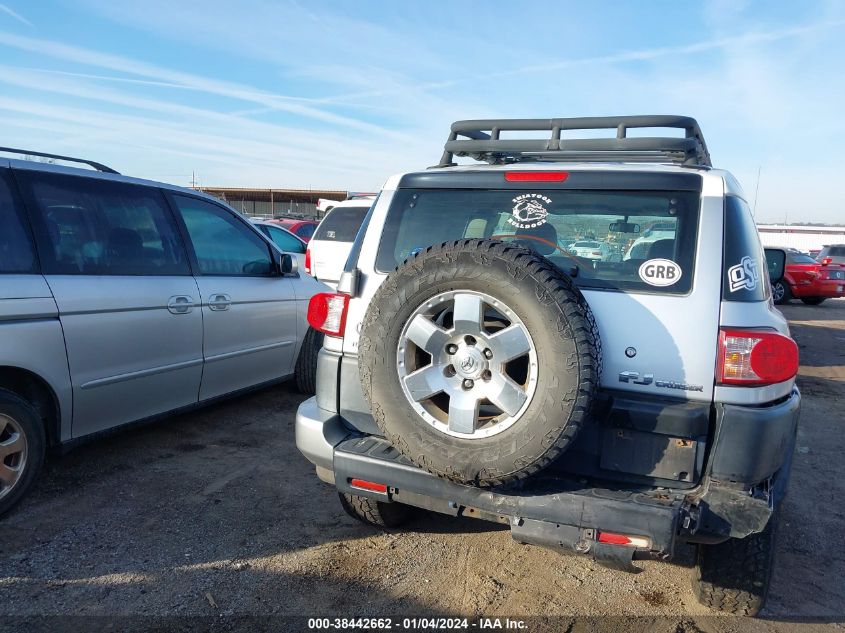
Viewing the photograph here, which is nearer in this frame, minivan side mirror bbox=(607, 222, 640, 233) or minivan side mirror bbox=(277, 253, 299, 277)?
minivan side mirror bbox=(607, 222, 640, 233)

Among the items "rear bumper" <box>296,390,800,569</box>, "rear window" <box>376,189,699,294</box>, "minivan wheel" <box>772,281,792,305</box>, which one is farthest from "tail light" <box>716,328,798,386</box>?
"minivan wheel" <box>772,281,792,305</box>

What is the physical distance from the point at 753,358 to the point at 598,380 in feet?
1.90

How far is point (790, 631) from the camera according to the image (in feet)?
9.25

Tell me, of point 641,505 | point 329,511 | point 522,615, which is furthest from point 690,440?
point 329,511

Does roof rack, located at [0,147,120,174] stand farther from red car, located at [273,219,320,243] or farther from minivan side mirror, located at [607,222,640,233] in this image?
red car, located at [273,219,320,243]

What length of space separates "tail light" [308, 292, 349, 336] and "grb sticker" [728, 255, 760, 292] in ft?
5.36

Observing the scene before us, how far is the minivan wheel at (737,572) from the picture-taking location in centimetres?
273

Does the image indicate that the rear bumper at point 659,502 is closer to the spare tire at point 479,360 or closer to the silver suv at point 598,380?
the silver suv at point 598,380

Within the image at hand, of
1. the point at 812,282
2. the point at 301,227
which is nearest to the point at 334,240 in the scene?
the point at 301,227

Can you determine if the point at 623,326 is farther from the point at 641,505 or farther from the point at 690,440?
the point at 641,505

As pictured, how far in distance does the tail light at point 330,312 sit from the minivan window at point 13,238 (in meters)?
1.65

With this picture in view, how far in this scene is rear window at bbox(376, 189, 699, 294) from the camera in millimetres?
2654

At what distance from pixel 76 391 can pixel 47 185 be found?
120 centimetres

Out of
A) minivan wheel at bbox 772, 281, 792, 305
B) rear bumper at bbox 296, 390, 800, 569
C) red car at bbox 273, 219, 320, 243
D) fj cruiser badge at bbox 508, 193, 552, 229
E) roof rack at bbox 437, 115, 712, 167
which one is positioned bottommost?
Result: minivan wheel at bbox 772, 281, 792, 305
